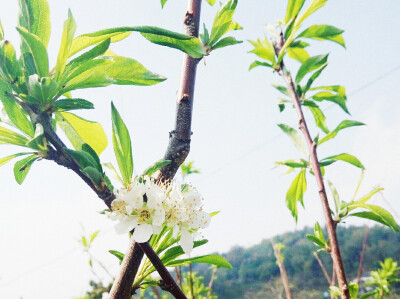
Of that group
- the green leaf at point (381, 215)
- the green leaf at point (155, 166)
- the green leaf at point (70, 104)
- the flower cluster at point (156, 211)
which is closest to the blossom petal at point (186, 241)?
the flower cluster at point (156, 211)

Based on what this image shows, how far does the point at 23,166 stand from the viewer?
48cm

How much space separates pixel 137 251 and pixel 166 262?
123 mm

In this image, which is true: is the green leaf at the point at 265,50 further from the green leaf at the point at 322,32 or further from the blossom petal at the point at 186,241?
the blossom petal at the point at 186,241

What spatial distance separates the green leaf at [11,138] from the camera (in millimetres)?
490

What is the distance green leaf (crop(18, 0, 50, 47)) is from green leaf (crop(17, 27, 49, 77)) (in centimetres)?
5

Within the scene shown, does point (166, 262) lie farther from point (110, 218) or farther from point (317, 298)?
point (317, 298)

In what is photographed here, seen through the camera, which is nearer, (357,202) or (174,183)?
(174,183)

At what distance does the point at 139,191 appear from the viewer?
0.48m

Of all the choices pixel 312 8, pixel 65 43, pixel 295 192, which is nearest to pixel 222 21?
pixel 65 43

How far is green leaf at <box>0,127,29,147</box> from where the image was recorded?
0.49m

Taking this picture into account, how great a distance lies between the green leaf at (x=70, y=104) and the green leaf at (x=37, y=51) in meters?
0.04

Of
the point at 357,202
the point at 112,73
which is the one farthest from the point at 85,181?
the point at 357,202

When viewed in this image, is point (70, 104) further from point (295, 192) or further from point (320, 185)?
point (295, 192)

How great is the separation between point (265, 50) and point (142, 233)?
94 centimetres
